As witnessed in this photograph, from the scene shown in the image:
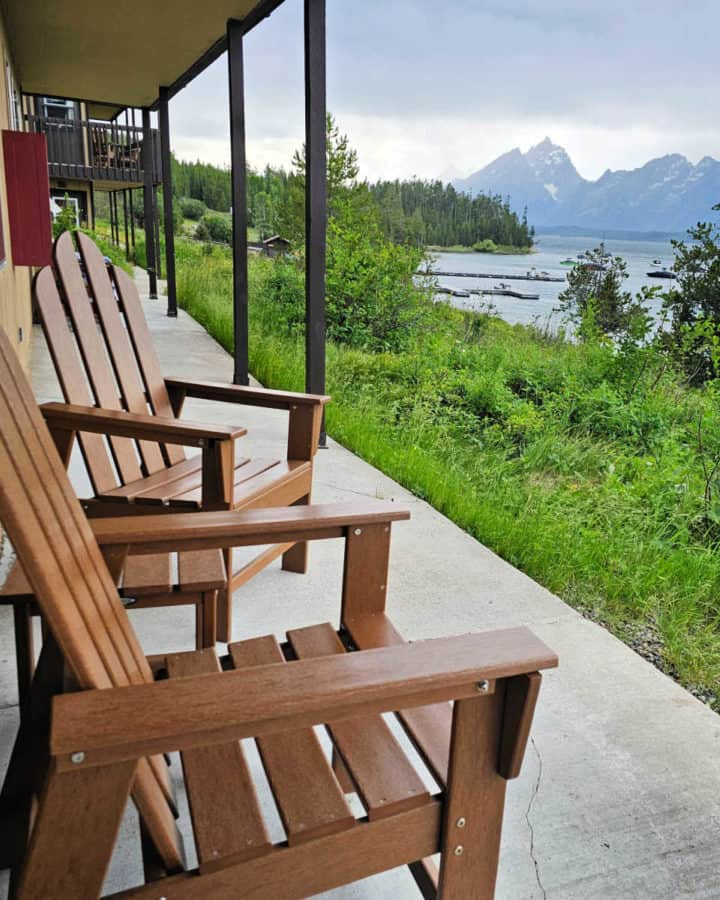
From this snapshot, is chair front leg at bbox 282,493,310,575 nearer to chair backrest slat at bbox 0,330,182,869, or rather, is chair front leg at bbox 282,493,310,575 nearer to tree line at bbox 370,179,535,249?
chair backrest slat at bbox 0,330,182,869

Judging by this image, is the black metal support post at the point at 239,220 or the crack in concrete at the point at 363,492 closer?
the crack in concrete at the point at 363,492

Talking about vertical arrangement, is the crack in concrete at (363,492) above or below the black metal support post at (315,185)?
below

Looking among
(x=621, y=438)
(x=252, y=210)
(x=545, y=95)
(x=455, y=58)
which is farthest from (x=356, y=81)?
(x=621, y=438)

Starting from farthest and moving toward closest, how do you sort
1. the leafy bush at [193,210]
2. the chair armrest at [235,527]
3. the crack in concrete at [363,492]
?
the leafy bush at [193,210]
the crack in concrete at [363,492]
the chair armrest at [235,527]

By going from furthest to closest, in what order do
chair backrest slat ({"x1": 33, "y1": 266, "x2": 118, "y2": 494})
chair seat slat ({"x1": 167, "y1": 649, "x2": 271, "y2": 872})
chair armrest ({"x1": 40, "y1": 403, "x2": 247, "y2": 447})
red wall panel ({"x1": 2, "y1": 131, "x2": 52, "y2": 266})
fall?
red wall panel ({"x1": 2, "y1": 131, "x2": 52, "y2": 266}) → chair backrest slat ({"x1": 33, "y1": 266, "x2": 118, "y2": 494}) → chair armrest ({"x1": 40, "y1": 403, "x2": 247, "y2": 447}) → chair seat slat ({"x1": 167, "y1": 649, "x2": 271, "y2": 872})

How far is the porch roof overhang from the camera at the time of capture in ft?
16.5

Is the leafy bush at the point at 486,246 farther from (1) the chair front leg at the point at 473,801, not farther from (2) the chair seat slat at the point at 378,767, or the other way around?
(1) the chair front leg at the point at 473,801

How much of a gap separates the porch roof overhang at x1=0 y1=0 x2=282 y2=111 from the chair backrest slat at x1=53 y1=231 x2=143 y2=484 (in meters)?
3.22

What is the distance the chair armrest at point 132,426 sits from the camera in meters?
2.00

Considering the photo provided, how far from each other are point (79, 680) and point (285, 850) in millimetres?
345

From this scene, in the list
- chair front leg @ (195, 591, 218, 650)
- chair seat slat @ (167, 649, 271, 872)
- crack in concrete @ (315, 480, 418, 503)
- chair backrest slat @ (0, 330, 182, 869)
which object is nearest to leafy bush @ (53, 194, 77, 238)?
crack in concrete @ (315, 480, 418, 503)

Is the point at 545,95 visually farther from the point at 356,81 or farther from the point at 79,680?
the point at 79,680

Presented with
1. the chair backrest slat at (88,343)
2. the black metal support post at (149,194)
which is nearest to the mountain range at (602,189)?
the black metal support post at (149,194)

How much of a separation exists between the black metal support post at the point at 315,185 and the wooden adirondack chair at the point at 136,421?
5.07ft
